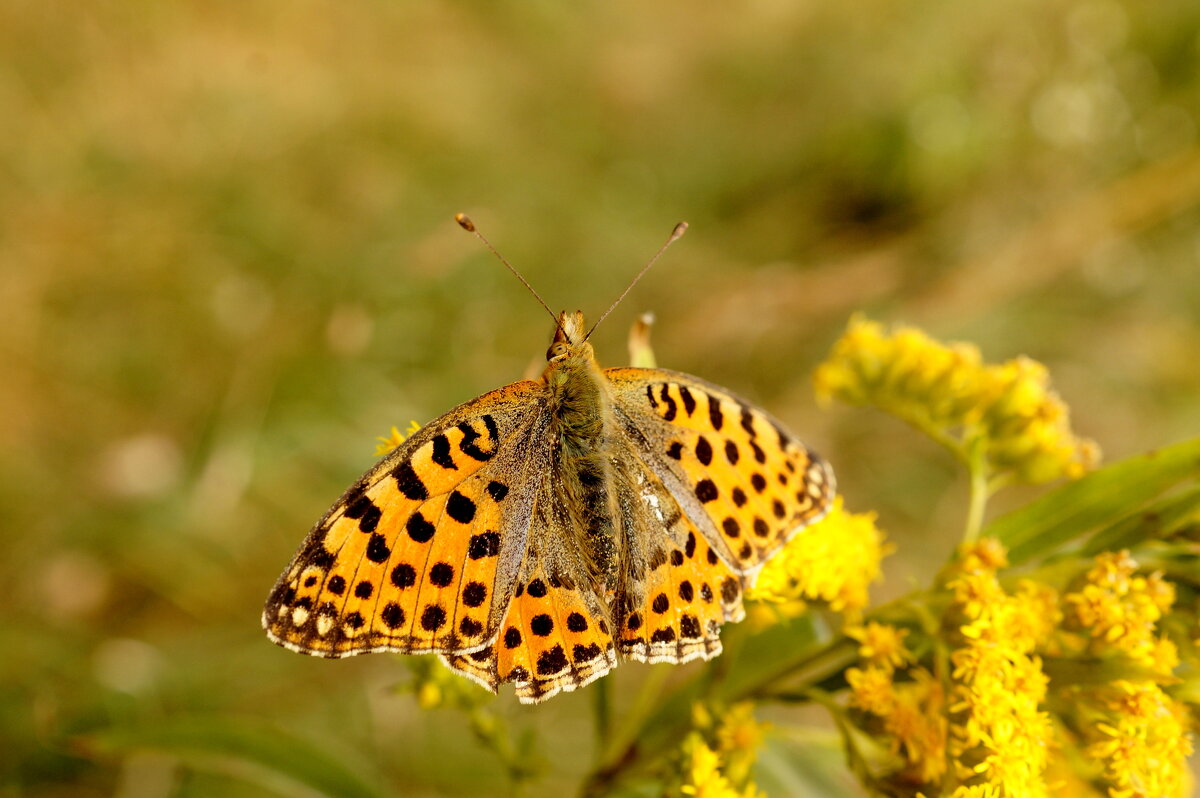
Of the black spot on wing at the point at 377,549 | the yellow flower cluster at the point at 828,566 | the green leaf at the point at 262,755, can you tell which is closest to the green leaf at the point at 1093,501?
the yellow flower cluster at the point at 828,566

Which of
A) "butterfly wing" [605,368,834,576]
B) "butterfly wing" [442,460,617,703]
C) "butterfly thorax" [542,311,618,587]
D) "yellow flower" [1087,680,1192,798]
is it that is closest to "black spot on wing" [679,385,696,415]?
"butterfly wing" [605,368,834,576]

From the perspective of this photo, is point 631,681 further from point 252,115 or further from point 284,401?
point 252,115

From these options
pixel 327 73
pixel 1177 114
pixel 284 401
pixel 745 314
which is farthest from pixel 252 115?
pixel 1177 114

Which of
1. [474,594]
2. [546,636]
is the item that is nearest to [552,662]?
[546,636]

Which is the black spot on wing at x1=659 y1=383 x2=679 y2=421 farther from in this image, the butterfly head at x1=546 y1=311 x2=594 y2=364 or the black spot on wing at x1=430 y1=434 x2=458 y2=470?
the black spot on wing at x1=430 y1=434 x2=458 y2=470

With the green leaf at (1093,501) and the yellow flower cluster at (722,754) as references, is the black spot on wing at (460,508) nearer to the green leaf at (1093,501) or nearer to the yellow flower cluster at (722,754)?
the yellow flower cluster at (722,754)

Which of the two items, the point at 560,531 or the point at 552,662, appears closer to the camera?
the point at 552,662

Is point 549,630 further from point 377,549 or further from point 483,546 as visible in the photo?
point 377,549

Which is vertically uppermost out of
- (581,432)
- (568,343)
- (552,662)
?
(568,343)
